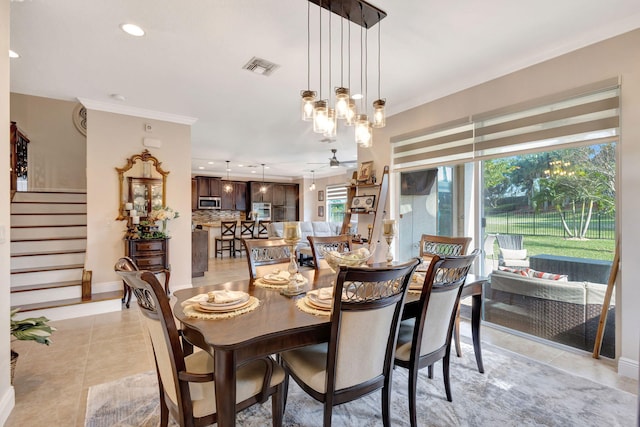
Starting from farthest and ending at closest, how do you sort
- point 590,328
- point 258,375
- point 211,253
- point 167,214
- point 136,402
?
point 211,253 < point 167,214 < point 590,328 < point 136,402 < point 258,375

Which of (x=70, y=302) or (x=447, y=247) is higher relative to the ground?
(x=447, y=247)

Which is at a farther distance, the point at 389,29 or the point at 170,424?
the point at 389,29

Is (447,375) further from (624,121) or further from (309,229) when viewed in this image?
(309,229)

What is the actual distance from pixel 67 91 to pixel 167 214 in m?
1.81

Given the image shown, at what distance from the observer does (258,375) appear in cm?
145

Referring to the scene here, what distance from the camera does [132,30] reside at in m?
2.41

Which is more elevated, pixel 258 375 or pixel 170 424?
pixel 258 375

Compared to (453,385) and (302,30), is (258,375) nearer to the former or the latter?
(453,385)

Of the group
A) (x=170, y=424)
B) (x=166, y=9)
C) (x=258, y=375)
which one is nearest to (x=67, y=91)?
(x=166, y=9)

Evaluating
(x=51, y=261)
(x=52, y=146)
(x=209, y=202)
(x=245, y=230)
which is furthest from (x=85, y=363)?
(x=209, y=202)

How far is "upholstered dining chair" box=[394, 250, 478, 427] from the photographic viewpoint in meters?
1.67

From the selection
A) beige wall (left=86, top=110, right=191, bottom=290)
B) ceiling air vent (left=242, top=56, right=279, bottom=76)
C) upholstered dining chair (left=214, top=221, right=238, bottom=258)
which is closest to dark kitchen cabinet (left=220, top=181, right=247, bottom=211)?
upholstered dining chair (left=214, top=221, right=238, bottom=258)

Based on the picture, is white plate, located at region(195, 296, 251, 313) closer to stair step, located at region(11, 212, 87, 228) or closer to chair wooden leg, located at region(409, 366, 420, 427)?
chair wooden leg, located at region(409, 366, 420, 427)

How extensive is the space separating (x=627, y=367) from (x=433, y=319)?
179 centimetres
